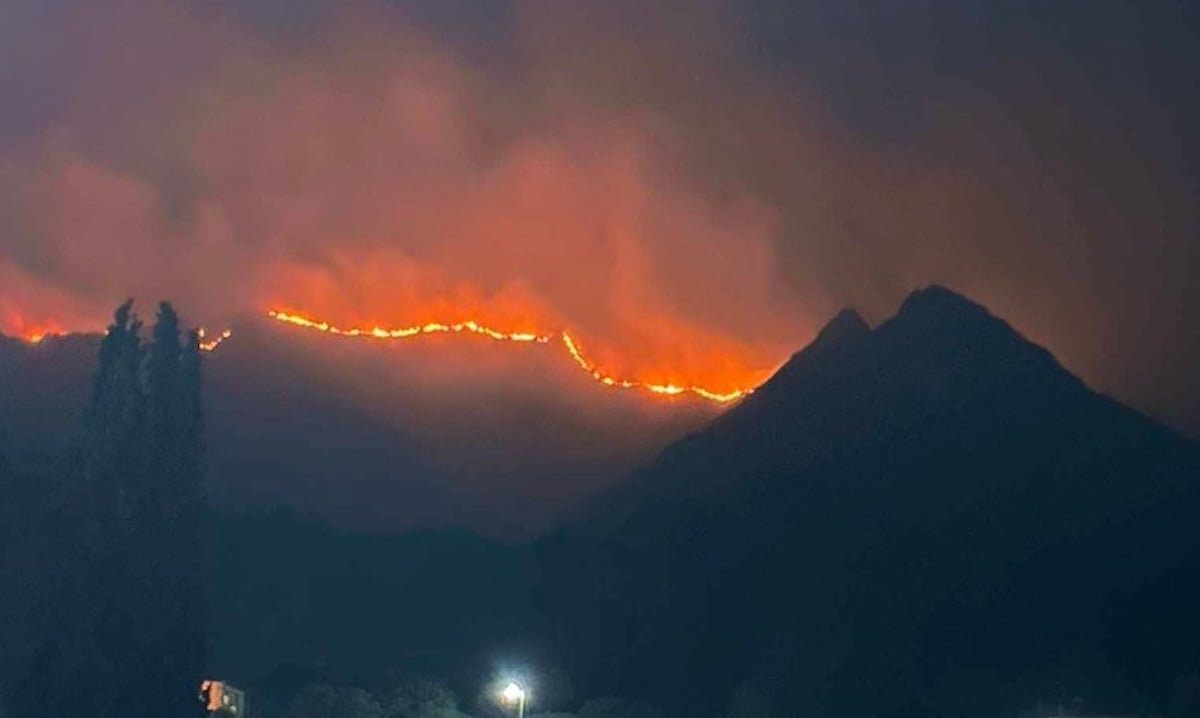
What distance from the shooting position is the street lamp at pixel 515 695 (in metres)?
38.9

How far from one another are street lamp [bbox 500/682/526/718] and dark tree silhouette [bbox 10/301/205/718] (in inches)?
396

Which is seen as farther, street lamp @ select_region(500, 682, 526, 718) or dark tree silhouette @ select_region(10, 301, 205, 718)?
street lamp @ select_region(500, 682, 526, 718)

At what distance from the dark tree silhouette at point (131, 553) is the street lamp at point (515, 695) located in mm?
10065

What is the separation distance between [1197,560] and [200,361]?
36.0 meters

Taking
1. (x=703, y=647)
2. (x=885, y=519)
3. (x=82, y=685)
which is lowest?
(x=82, y=685)

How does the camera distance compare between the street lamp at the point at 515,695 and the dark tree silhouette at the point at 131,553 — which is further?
the street lamp at the point at 515,695

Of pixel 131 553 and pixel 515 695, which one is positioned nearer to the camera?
pixel 131 553

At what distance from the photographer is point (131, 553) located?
1221 inches

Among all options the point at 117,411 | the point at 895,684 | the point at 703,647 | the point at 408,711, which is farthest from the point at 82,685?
the point at 703,647

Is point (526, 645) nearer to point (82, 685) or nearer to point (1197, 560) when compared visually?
point (1197, 560)

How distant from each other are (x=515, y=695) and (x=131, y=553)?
13.8 metres

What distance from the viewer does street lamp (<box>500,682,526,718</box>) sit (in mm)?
38906

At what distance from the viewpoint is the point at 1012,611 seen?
2024 inches

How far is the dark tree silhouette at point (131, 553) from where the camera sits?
2942 centimetres
